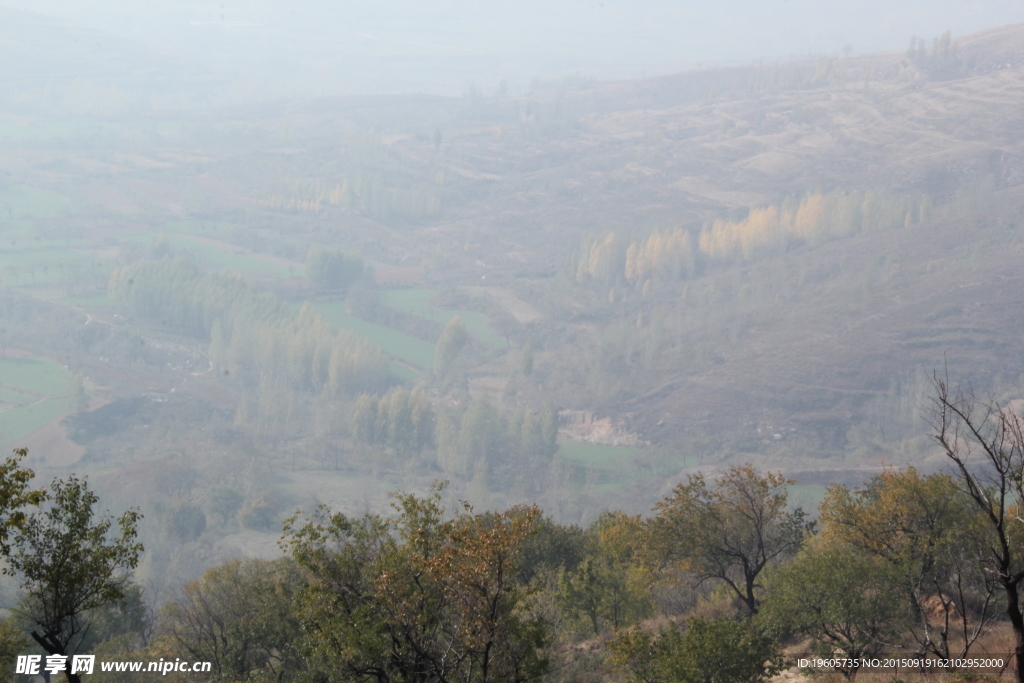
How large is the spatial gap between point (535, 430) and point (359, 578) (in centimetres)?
12339

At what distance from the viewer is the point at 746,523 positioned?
36188 millimetres

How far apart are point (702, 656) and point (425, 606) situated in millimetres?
7692

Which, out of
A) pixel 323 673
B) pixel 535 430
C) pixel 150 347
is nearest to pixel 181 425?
pixel 150 347

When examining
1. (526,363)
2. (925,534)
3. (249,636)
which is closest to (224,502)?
(526,363)

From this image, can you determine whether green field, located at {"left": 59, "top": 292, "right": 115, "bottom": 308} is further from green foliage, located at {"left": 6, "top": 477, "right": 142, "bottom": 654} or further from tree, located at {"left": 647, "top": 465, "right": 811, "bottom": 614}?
green foliage, located at {"left": 6, "top": 477, "right": 142, "bottom": 654}

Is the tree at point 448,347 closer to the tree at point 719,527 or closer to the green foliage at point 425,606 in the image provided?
the tree at point 719,527

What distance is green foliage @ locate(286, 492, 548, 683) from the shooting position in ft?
57.2

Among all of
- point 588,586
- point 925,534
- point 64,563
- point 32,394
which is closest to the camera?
point 64,563

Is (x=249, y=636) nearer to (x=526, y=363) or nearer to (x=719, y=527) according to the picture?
(x=719, y=527)

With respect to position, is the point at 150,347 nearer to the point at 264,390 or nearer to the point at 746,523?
the point at 264,390

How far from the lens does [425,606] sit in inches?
791

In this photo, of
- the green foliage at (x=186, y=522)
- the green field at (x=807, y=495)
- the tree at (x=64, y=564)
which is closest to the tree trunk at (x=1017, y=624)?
the tree at (x=64, y=564)

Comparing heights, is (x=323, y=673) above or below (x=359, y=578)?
below

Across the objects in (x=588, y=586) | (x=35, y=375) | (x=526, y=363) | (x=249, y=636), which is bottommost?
(x=526, y=363)
